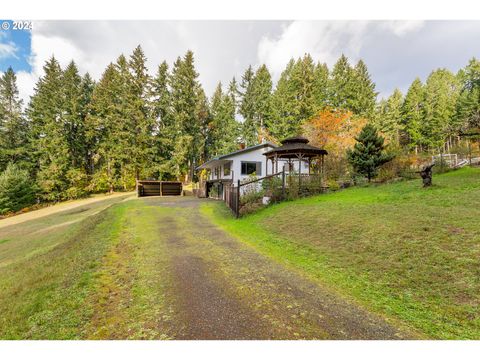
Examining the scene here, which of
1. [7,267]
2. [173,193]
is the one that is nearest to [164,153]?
[173,193]

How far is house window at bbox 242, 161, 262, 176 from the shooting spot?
24.1 metres

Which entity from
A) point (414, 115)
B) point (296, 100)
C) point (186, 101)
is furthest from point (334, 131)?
point (414, 115)

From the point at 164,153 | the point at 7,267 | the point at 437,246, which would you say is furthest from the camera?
the point at 164,153

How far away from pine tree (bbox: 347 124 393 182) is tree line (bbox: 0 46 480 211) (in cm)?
1741

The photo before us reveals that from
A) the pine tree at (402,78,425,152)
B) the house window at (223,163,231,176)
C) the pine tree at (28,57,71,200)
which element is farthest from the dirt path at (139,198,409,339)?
the pine tree at (402,78,425,152)

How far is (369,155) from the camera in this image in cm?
1886

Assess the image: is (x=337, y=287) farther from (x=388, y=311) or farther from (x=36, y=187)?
(x=36, y=187)

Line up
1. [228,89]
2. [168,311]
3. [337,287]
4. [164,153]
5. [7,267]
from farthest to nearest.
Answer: [228,89] → [164,153] → [7,267] → [337,287] → [168,311]

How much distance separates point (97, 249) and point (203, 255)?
3666 millimetres

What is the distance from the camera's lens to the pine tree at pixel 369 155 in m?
18.5

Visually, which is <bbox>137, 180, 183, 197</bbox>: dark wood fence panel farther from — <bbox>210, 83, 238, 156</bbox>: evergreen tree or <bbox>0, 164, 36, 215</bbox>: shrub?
<bbox>0, 164, 36, 215</bbox>: shrub

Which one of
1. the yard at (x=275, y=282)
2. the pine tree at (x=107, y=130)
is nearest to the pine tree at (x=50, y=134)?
the pine tree at (x=107, y=130)

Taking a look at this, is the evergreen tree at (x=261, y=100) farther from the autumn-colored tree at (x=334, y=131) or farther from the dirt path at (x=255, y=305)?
the dirt path at (x=255, y=305)

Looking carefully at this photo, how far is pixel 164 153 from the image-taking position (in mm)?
39781
